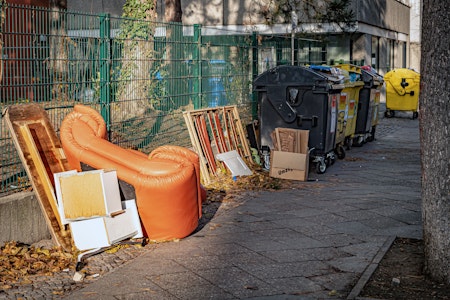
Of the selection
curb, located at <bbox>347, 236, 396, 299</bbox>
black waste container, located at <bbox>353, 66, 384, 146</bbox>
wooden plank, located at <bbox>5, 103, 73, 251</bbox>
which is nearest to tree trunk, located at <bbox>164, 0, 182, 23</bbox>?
black waste container, located at <bbox>353, 66, 384, 146</bbox>

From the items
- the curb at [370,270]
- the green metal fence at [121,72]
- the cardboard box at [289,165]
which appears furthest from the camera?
the cardboard box at [289,165]

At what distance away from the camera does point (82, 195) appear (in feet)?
21.7

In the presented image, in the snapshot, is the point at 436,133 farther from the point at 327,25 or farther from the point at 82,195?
the point at 327,25

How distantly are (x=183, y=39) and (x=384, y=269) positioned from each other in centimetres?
603

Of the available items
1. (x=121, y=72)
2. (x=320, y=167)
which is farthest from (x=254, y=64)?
(x=121, y=72)

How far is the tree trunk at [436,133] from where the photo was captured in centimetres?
566

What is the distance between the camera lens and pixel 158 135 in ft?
34.8

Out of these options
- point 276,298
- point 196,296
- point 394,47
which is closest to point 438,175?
Result: point 276,298

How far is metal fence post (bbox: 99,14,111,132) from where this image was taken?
29.1 feet

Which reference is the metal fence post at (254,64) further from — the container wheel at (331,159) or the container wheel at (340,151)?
the container wheel at (331,159)

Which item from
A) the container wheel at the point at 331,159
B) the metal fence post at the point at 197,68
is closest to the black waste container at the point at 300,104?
the container wheel at the point at 331,159

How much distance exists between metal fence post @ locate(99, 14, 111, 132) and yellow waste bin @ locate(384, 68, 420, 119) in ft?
51.4

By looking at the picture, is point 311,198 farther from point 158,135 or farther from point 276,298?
point 276,298

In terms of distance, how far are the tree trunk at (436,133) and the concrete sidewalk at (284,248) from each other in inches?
24.3
